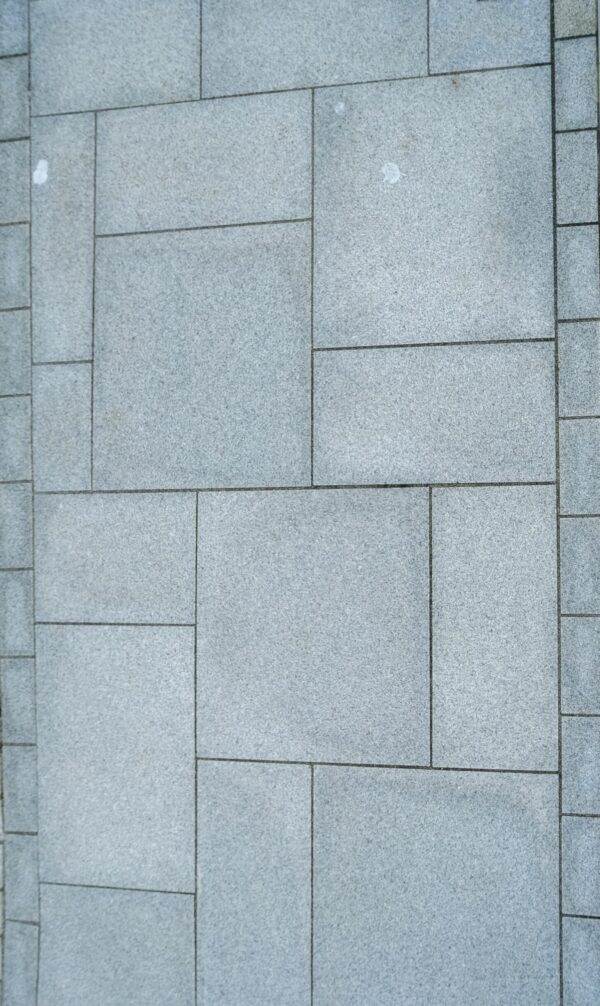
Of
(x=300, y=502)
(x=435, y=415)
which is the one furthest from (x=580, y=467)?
(x=300, y=502)

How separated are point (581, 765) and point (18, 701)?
2.22 m

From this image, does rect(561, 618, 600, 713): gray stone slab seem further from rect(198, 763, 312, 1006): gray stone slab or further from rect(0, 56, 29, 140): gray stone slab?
rect(0, 56, 29, 140): gray stone slab

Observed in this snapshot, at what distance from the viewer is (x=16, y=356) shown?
352cm

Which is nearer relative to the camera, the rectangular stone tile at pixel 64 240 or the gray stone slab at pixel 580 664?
the gray stone slab at pixel 580 664

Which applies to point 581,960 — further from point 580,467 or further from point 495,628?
point 580,467

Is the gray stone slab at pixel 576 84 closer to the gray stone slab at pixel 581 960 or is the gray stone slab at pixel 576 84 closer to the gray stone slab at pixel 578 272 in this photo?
the gray stone slab at pixel 578 272

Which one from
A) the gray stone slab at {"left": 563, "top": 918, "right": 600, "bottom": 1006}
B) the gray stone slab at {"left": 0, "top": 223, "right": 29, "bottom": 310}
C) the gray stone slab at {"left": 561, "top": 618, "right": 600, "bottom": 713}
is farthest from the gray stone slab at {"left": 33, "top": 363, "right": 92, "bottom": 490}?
the gray stone slab at {"left": 563, "top": 918, "right": 600, "bottom": 1006}

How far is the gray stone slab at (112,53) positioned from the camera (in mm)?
3455

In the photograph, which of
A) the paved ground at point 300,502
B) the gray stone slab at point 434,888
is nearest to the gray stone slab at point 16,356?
the paved ground at point 300,502

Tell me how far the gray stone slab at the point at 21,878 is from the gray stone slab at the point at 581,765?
212 cm

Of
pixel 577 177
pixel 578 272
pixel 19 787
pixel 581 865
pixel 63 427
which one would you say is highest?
pixel 577 177

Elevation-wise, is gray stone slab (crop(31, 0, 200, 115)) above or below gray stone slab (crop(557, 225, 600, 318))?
above

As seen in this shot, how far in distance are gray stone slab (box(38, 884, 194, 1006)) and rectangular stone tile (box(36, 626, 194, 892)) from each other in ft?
0.25

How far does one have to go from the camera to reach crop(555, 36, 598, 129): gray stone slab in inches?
125
